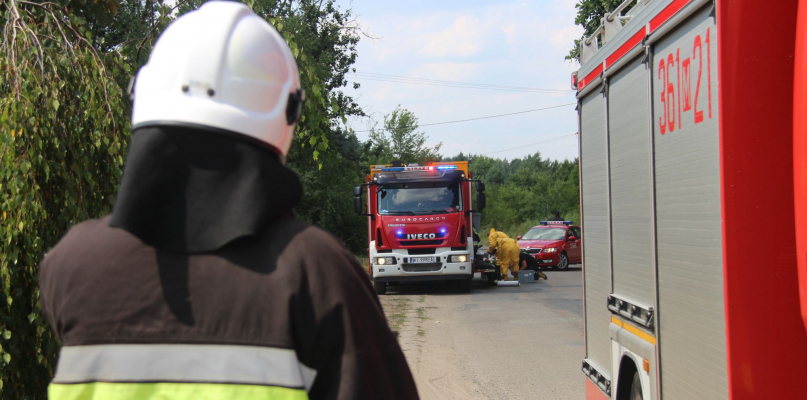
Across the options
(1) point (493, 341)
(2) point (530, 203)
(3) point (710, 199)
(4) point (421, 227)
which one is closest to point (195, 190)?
(3) point (710, 199)

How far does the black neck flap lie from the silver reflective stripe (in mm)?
181

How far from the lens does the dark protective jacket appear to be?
3.96 ft

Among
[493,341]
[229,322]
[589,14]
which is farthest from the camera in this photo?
[589,14]

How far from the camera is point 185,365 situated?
1.23 m

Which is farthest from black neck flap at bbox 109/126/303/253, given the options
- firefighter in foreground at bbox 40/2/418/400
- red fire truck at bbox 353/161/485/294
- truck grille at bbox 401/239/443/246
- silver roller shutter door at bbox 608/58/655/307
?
truck grille at bbox 401/239/443/246

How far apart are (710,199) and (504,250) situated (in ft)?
53.7

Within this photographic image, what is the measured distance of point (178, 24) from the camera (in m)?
1.41

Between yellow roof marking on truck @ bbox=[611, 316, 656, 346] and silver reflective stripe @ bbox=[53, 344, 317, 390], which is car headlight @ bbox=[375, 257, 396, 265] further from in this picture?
silver reflective stripe @ bbox=[53, 344, 317, 390]

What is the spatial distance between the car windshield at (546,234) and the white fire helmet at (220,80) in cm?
2388

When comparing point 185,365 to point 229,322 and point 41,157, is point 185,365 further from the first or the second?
point 41,157

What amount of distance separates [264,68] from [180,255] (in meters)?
0.39

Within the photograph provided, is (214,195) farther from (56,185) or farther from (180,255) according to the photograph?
(56,185)

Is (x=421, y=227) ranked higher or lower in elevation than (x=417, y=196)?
lower

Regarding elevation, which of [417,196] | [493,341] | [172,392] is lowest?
[493,341]
